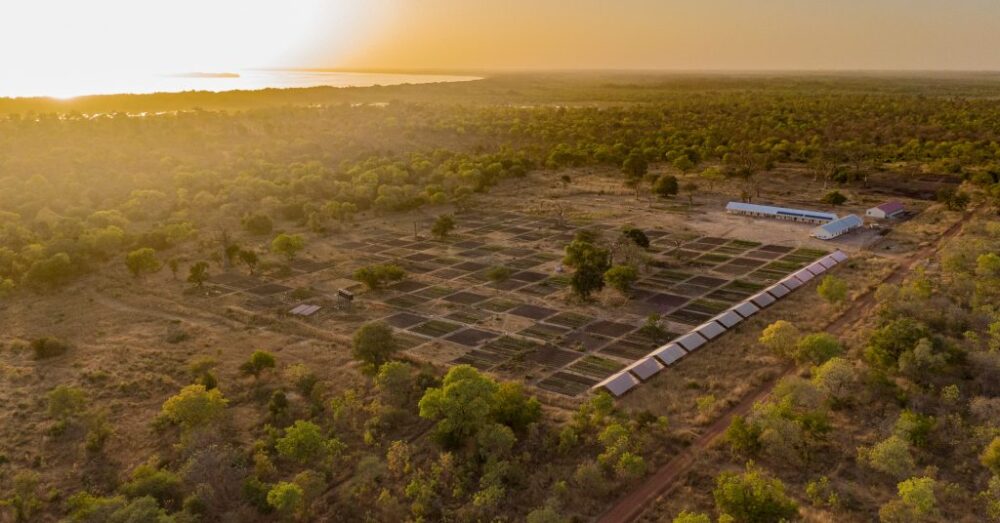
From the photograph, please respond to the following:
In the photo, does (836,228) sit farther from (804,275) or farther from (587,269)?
(587,269)

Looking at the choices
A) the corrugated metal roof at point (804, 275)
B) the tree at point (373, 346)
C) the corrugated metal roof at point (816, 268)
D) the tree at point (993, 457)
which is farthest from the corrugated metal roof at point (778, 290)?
the tree at point (373, 346)

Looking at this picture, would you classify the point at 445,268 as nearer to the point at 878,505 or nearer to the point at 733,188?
the point at 878,505

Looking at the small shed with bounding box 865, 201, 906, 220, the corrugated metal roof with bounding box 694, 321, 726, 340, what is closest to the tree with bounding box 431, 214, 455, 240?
the corrugated metal roof with bounding box 694, 321, 726, 340

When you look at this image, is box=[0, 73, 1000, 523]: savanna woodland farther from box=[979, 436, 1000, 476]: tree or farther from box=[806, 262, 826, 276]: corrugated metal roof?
box=[806, 262, 826, 276]: corrugated metal roof

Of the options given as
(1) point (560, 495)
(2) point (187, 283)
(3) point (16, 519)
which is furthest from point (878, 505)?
(2) point (187, 283)

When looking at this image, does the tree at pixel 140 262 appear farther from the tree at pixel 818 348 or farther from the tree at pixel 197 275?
the tree at pixel 818 348
